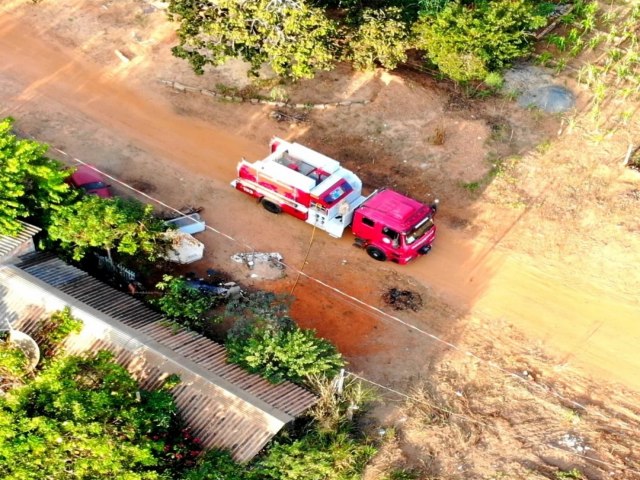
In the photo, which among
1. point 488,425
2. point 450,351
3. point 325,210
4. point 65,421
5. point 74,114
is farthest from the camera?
point 74,114

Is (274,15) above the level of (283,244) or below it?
above

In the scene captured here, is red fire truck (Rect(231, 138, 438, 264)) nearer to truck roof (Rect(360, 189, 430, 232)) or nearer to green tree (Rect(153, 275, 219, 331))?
truck roof (Rect(360, 189, 430, 232))

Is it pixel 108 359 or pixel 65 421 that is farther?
pixel 108 359

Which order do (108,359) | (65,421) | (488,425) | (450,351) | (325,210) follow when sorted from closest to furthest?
(65,421), (108,359), (488,425), (450,351), (325,210)

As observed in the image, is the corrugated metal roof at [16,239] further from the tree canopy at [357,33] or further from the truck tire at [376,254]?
the truck tire at [376,254]

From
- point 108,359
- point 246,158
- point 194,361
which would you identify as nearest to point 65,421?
point 108,359

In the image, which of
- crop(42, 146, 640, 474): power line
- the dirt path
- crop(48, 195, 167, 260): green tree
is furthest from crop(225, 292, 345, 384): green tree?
crop(48, 195, 167, 260): green tree

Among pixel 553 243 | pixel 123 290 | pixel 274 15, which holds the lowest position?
pixel 123 290

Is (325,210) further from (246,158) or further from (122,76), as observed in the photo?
(122,76)

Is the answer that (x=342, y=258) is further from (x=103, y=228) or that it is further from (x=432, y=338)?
(x=103, y=228)
